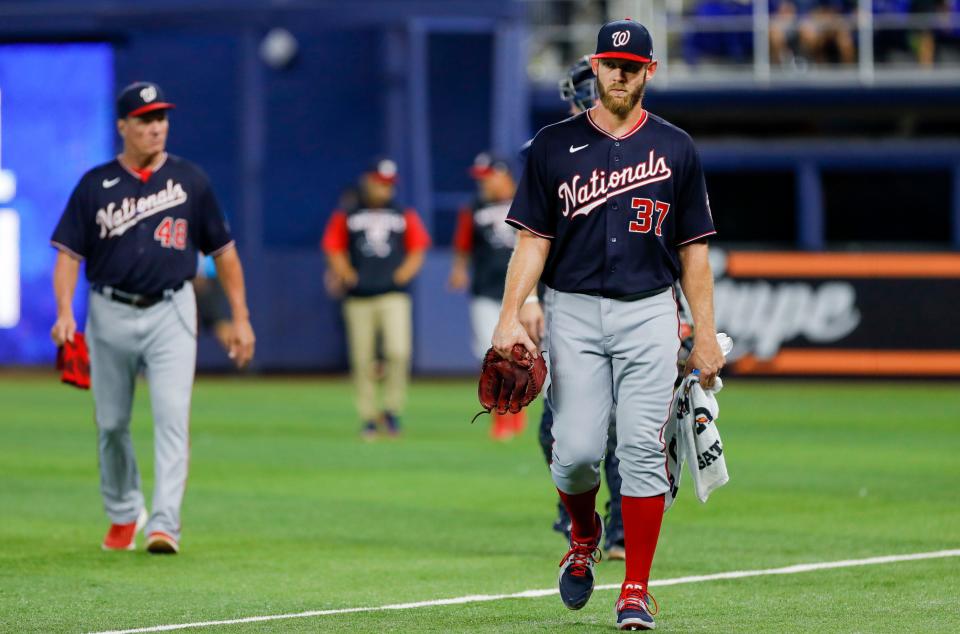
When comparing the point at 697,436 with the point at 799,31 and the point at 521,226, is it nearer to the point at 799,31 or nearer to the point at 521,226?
the point at 521,226

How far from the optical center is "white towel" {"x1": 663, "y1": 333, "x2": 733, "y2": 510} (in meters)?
7.09

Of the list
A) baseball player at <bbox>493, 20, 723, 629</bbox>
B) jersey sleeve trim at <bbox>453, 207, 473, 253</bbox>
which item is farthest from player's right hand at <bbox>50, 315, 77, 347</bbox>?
jersey sleeve trim at <bbox>453, 207, 473, 253</bbox>

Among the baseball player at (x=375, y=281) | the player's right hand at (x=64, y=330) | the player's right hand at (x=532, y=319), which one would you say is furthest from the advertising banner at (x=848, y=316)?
the player's right hand at (x=532, y=319)

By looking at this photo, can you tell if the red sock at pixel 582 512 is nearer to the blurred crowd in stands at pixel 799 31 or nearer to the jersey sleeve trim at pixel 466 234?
the jersey sleeve trim at pixel 466 234

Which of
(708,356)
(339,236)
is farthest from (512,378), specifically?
(339,236)

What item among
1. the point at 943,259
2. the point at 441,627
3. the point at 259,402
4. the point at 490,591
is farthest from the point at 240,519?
the point at 943,259

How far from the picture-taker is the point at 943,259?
73.8 ft

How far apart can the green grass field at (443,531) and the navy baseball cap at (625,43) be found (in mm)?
2162

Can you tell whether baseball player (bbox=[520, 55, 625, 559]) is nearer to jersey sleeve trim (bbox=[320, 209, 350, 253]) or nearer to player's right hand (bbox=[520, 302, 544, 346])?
player's right hand (bbox=[520, 302, 544, 346])

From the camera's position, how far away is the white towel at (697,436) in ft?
23.3

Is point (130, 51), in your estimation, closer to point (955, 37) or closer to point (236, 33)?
point (236, 33)

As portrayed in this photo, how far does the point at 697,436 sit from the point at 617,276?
72 cm

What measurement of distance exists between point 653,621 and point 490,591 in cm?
122

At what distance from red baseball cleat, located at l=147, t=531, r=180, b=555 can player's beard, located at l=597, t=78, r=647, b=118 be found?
3495mm
